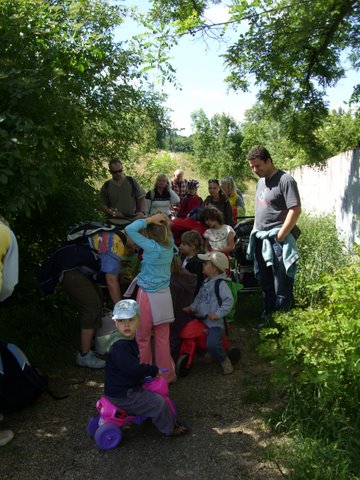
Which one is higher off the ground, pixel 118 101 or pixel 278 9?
pixel 278 9

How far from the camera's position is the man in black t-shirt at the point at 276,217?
→ 476cm

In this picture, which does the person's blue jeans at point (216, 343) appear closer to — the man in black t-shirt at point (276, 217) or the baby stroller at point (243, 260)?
the man in black t-shirt at point (276, 217)

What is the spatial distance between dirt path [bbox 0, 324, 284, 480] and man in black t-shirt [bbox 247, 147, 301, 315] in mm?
981

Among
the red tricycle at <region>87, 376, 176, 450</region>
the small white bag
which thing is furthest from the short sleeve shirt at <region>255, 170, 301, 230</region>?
the red tricycle at <region>87, 376, 176, 450</region>

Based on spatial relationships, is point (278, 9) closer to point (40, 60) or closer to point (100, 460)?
point (40, 60)

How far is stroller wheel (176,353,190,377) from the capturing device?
4.46m

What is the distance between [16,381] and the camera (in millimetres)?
3760

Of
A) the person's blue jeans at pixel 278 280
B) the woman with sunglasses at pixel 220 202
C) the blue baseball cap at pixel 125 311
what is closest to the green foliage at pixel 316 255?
the person's blue jeans at pixel 278 280

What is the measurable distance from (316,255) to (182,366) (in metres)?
2.76

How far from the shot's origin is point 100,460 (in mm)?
3180

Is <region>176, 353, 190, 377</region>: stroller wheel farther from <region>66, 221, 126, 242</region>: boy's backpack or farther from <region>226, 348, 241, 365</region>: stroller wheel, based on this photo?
<region>66, 221, 126, 242</region>: boy's backpack

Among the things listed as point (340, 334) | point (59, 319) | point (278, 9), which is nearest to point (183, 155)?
point (278, 9)

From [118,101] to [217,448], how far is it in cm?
476

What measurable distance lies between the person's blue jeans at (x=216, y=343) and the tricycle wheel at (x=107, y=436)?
140cm
